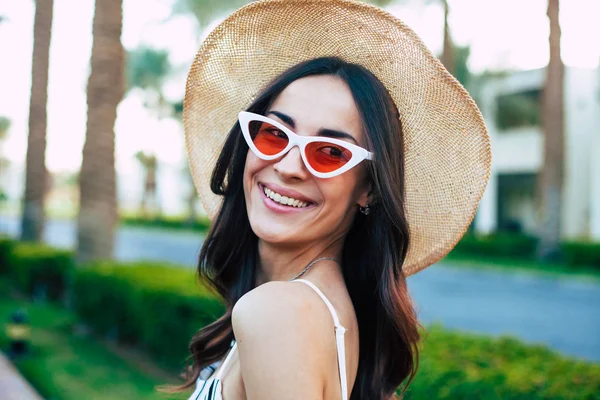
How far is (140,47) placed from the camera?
115 ft

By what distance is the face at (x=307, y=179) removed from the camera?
1.50 m

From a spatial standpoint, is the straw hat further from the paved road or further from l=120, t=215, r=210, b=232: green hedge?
l=120, t=215, r=210, b=232: green hedge

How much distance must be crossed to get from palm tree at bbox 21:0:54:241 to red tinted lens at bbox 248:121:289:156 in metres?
11.4

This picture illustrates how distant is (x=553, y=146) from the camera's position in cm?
1627

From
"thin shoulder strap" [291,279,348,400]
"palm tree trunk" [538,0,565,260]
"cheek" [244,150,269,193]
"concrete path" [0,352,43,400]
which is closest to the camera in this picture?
"thin shoulder strap" [291,279,348,400]

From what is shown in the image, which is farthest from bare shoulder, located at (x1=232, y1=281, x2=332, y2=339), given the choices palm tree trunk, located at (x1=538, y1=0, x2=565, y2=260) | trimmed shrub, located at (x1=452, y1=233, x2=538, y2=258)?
trimmed shrub, located at (x1=452, y1=233, x2=538, y2=258)

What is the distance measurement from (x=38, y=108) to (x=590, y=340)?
10.8 meters

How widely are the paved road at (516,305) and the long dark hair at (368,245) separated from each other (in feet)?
17.7

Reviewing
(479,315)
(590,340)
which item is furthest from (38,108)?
(590,340)

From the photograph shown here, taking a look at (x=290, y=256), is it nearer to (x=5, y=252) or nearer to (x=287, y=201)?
(x=287, y=201)

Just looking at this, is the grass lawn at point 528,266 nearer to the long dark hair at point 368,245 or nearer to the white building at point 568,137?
the white building at point 568,137

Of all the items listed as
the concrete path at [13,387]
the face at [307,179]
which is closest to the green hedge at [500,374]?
the face at [307,179]

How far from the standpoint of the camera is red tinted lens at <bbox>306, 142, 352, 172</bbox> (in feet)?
4.79

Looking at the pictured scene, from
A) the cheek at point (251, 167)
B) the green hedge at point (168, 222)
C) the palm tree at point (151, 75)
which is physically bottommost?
the green hedge at point (168, 222)
